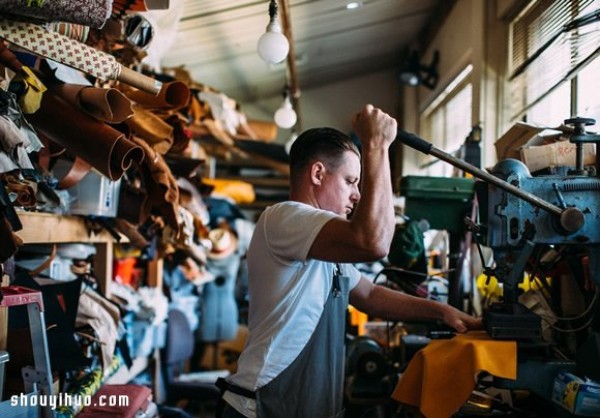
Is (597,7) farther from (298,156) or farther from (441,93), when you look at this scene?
(441,93)

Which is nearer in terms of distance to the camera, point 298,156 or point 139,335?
point 298,156

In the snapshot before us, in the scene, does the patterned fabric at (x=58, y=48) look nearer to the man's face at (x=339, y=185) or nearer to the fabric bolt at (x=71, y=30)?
the fabric bolt at (x=71, y=30)

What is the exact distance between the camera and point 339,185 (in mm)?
1814

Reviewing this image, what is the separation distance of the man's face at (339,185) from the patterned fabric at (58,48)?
33.7 inches

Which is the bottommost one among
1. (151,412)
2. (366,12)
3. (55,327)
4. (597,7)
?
(151,412)

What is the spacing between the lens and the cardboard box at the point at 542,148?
6.82ft

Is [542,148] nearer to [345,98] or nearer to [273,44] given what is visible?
[273,44]

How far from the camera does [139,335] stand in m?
3.83

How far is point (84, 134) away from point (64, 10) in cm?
55

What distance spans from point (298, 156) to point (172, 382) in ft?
11.4

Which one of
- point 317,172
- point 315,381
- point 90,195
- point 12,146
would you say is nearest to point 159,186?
point 90,195

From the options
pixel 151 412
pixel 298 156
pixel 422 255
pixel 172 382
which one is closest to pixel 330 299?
pixel 298 156

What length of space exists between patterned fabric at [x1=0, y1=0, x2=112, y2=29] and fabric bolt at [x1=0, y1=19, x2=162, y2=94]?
56mm

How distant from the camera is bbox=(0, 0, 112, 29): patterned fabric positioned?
166 cm
